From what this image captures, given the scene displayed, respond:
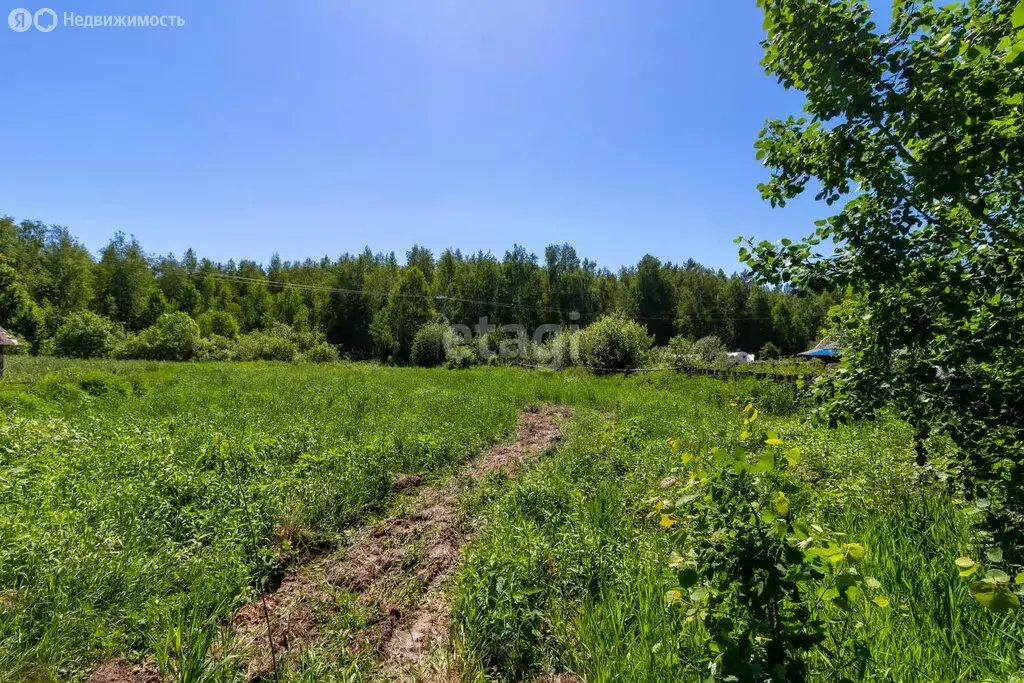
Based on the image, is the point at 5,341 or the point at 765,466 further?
the point at 5,341

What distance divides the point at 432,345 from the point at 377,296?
83.4 ft

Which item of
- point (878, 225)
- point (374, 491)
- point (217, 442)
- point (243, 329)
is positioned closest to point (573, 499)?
point (374, 491)

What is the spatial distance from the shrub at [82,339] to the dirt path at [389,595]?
4778 cm

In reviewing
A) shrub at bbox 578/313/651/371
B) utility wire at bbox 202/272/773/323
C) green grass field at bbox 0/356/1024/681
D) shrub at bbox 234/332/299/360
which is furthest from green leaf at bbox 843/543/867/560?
shrub at bbox 234/332/299/360

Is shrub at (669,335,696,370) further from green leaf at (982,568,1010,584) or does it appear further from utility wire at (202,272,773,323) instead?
green leaf at (982,568,1010,584)

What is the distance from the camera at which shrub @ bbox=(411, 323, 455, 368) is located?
35969 millimetres

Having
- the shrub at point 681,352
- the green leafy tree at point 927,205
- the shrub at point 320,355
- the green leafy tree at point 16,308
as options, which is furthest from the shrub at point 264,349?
the green leafy tree at point 927,205

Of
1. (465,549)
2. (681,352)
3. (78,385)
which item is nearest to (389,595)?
(465,549)

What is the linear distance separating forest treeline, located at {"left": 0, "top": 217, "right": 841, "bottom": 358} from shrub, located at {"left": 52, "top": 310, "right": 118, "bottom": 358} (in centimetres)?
414

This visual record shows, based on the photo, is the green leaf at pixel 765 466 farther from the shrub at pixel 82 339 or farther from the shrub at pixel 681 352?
the shrub at pixel 82 339

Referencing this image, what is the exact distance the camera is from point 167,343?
3806 centimetres

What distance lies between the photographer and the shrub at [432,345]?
35969 millimetres

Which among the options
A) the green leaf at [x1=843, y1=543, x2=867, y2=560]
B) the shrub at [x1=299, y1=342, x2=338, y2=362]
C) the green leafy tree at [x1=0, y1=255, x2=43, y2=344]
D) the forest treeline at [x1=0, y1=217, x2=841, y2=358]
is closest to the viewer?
the green leaf at [x1=843, y1=543, x2=867, y2=560]

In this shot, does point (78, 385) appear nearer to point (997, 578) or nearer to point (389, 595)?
point (389, 595)
